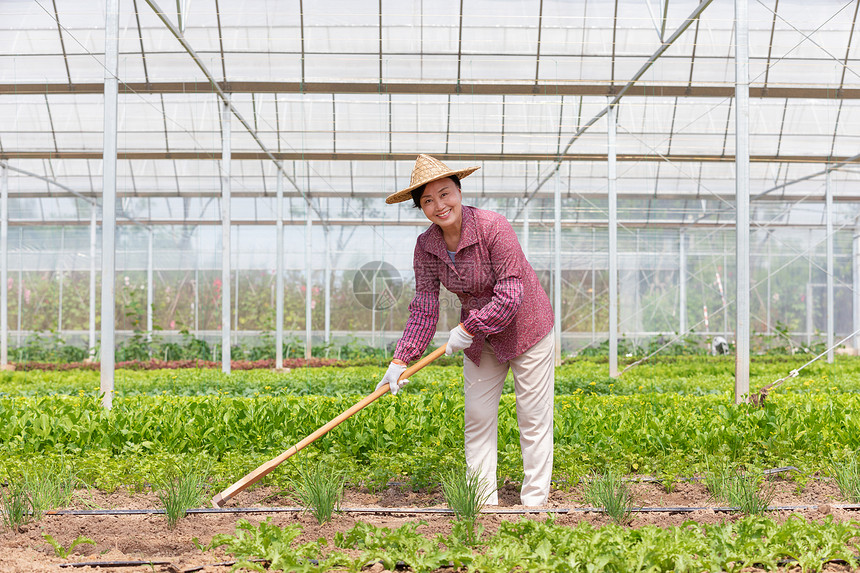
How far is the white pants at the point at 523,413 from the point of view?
3.68m

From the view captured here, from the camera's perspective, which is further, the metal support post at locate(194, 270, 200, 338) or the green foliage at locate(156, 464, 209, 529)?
the metal support post at locate(194, 270, 200, 338)

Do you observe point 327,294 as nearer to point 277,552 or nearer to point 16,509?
point 16,509

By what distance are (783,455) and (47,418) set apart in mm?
4813

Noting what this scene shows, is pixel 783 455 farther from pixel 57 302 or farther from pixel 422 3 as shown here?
pixel 57 302

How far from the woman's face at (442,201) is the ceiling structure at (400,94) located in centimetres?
693

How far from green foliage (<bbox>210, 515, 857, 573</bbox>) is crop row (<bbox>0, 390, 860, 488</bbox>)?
138 centimetres

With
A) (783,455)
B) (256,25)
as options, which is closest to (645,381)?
(783,455)

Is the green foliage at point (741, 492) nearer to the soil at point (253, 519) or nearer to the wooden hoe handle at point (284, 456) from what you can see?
the soil at point (253, 519)

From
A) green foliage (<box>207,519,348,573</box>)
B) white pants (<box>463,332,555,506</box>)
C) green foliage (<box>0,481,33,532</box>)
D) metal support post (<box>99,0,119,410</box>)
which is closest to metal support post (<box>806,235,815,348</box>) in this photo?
white pants (<box>463,332,555,506</box>)

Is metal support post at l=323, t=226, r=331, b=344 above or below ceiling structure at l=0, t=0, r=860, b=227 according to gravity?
below

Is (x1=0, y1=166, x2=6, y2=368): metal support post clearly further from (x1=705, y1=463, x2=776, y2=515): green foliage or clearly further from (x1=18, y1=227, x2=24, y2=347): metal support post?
(x1=705, y1=463, x2=776, y2=515): green foliage

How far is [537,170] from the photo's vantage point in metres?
14.0

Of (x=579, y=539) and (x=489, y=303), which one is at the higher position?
(x=489, y=303)

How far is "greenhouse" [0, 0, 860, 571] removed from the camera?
187 inches
